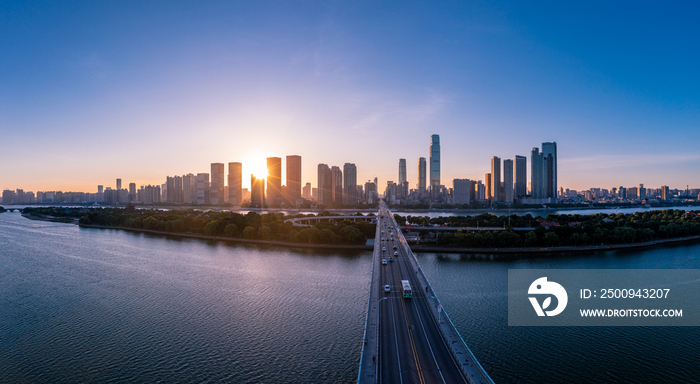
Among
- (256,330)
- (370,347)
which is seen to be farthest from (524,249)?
(370,347)

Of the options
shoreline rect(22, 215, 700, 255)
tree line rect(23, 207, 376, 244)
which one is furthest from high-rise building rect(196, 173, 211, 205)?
shoreline rect(22, 215, 700, 255)

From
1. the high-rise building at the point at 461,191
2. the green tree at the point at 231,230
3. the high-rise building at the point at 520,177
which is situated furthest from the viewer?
the high-rise building at the point at 520,177

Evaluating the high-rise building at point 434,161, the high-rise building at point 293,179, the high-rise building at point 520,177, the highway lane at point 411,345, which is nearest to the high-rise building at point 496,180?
the high-rise building at point 520,177

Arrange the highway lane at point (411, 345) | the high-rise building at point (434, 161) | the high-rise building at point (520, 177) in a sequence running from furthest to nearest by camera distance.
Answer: the high-rise building at point (434, 161), the high-rise building at point (520, 177), the highway lane at point (411, 345)

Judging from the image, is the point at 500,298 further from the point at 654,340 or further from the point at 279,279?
the point at 279,279

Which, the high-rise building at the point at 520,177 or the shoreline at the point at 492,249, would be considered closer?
the shoreline at the point at 492,249

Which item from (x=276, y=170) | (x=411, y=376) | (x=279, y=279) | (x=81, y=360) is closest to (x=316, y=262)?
(x=279, y=279)

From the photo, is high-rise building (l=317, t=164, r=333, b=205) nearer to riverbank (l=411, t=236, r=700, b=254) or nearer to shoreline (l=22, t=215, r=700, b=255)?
shoreline (l=22, t=215, r=700, b=255)

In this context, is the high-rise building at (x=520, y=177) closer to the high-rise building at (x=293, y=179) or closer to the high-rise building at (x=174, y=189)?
the high-rise building at (x=293, y=179)
